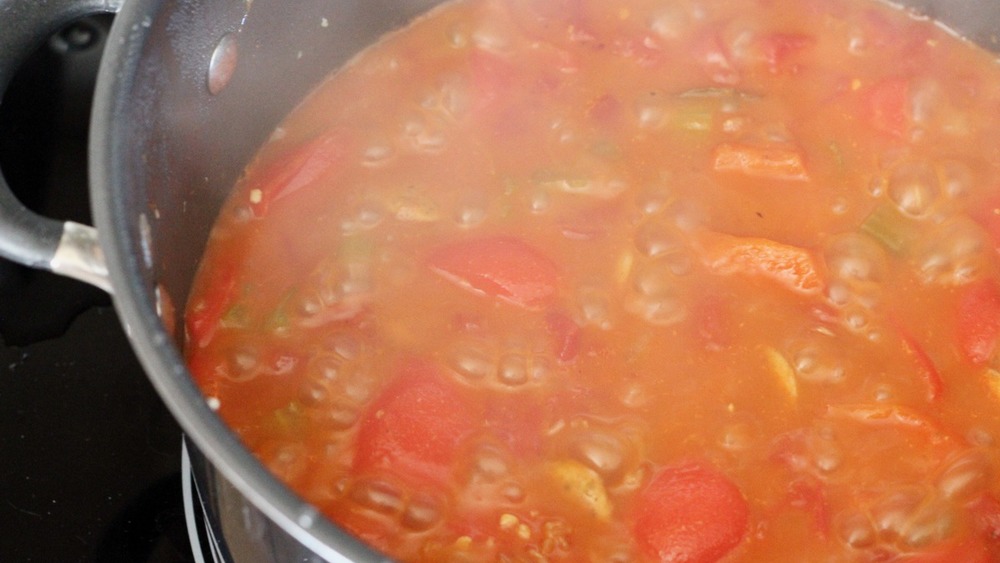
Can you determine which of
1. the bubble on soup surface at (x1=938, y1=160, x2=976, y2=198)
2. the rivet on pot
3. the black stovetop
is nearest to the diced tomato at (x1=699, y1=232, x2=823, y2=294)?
the bubble on soup surface at (x1=938, y1=160, x2=976, y2=198)

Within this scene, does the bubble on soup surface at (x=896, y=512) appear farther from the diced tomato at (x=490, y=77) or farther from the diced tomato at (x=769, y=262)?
the diced tomato at (x=490, y=77)

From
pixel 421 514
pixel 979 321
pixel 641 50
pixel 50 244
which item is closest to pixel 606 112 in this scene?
pixel 641 50

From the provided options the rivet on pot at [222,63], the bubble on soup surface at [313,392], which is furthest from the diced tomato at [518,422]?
the rivet on pot at [222,63]

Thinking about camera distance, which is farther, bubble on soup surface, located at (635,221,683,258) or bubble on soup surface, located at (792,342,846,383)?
bubble on soup surface, located at (635,221,683,258)

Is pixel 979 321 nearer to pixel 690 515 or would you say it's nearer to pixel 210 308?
pixel 690 515

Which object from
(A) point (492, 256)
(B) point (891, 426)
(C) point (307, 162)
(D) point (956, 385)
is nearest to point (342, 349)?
(A) point (492, 256)

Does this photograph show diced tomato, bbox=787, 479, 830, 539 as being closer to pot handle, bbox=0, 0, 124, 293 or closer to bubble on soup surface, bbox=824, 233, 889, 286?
bubble on soup surface, bbox=824, 233, 889, 286

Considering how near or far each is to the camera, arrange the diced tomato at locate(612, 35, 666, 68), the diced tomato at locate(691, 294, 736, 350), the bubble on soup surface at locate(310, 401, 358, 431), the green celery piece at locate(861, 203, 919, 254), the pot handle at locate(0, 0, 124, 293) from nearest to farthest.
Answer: the pot handle at locate(0, 0, 124, 293) < the bubble on soup surface at locate(310, 401, 358, 431) < the diced tomato at locate(691, 294, 736, 350) < the green celery piece at locate(861, 203, 919, 254) < the diced tomato at locate(612, 35, 666, 68)
